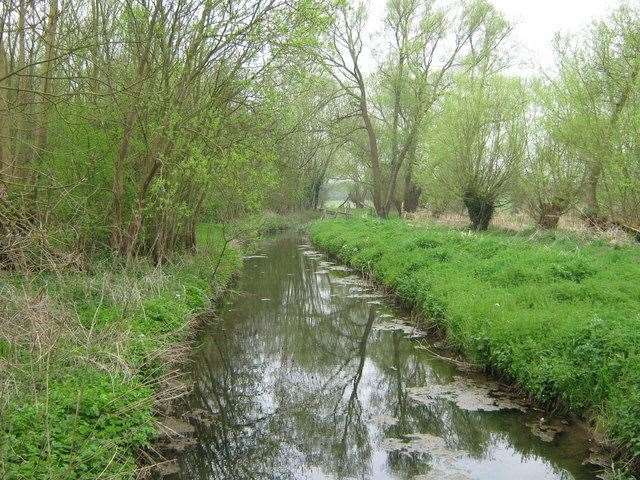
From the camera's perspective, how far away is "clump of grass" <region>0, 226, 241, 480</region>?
200 inches

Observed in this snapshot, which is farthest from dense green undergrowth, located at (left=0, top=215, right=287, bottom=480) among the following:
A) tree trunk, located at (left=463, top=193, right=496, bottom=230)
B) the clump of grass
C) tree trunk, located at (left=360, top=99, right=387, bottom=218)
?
tree trunk, located at (left=360, top=99, right=387, bottom=218)

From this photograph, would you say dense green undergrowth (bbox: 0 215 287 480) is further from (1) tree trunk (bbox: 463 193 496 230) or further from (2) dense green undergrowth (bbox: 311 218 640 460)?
(1) tree trunk (bbox: 463 193 496 230)

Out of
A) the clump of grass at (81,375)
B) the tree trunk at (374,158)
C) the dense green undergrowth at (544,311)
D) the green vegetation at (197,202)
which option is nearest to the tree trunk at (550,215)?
the green vegetation at (197,202)

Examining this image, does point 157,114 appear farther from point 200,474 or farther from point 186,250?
point 200,474

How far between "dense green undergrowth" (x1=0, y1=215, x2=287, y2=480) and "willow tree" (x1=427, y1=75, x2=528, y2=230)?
16701mm

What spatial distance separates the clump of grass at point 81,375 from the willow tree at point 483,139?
16904mm

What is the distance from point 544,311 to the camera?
9.26 meters

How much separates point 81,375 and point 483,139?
2055 cm

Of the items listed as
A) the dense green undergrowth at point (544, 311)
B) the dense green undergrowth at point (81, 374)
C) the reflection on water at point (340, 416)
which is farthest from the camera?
the dense green undergrowth at point (544, 311)

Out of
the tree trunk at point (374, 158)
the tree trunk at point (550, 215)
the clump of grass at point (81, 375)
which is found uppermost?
the tree trunk at point (374, 158)

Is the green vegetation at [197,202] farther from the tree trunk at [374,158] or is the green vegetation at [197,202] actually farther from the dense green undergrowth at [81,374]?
the tree trunk at [374,158]

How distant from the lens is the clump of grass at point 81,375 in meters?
5.09

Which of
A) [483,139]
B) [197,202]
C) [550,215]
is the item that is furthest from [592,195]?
[197,202]

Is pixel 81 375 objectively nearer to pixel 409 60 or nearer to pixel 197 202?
pixel 197 202
